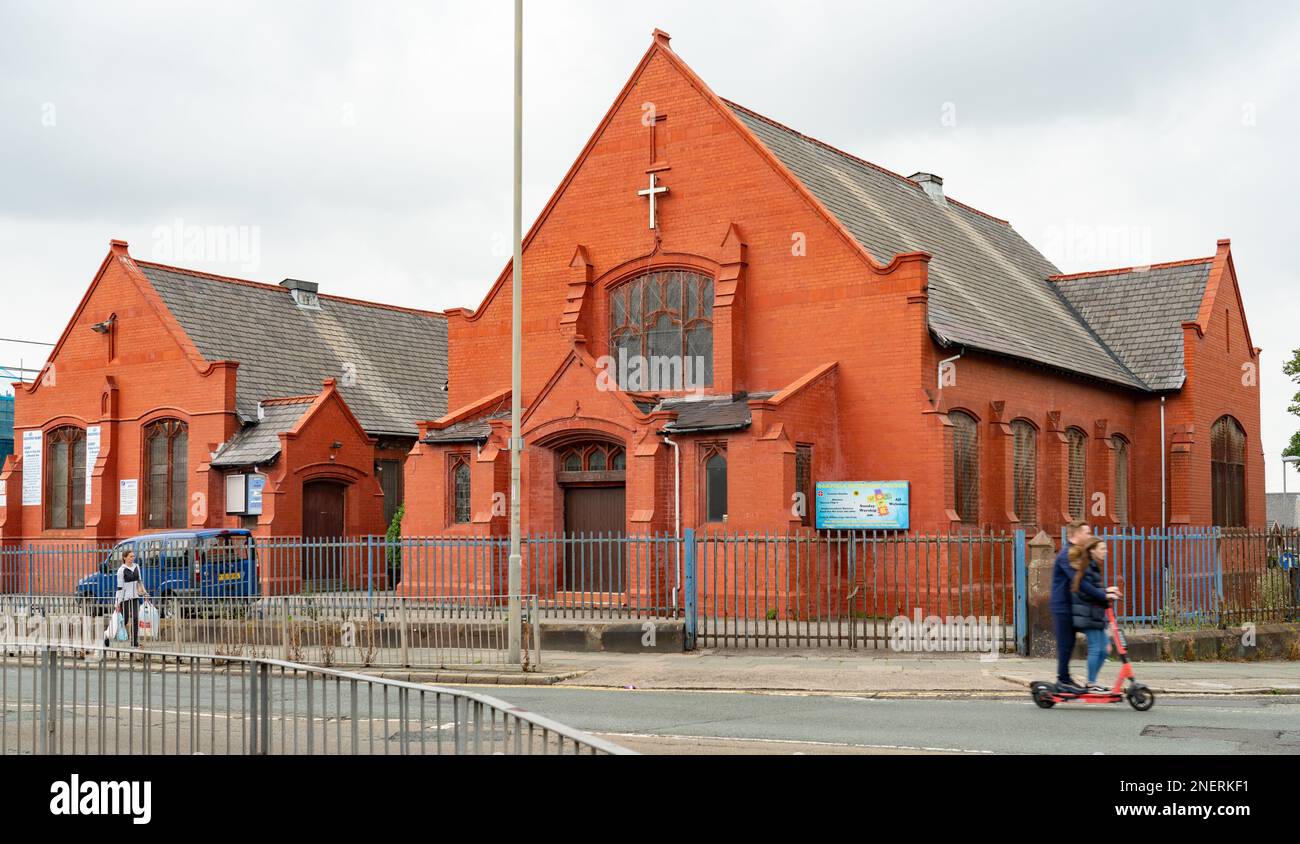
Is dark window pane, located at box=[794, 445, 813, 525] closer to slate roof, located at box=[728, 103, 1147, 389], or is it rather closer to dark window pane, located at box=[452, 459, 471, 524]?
slate roof, located at box=[728, 103, 1147, 389]

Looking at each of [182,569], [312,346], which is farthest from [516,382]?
[312,346]

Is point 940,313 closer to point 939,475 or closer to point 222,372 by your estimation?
point 939,475

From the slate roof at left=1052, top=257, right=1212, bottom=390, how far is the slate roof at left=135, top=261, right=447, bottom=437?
68.2 ft

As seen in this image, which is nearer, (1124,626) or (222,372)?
(1124,626)

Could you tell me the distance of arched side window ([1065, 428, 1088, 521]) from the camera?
111ft

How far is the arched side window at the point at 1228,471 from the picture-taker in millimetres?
37844

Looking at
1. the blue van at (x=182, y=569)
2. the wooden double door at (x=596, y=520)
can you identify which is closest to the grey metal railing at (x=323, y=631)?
the blue van at (x=182, y=569)

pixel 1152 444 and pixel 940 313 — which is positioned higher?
pixel 940 313

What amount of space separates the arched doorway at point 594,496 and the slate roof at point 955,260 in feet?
23.7

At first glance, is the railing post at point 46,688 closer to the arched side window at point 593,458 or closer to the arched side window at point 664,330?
the arched side window at point 593,458

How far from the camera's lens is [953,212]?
42.1 meters
